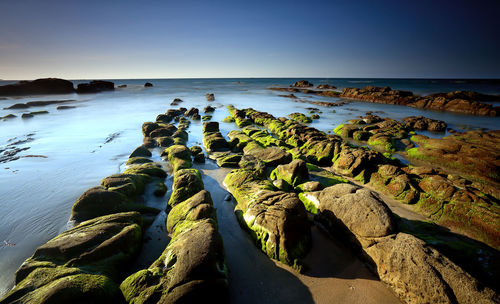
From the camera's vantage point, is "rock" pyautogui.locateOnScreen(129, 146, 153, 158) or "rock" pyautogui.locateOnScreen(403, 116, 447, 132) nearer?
"rock" pyautogui.locateOnScreen(129, 146, 153, 158)

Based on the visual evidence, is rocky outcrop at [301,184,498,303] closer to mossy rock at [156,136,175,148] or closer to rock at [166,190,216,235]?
rock at [166,190,216,235]

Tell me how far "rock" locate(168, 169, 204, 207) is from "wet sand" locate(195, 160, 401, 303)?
2.13 metres

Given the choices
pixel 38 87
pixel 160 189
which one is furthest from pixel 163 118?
pixel 38 87

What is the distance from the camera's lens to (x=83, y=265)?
151 inches

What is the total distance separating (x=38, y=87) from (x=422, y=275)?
304 ft

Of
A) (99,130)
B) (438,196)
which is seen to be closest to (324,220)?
(438,196)

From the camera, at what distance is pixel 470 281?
3.24 meters

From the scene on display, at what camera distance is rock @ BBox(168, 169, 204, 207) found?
21.0 ft

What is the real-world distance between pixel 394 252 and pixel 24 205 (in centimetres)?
1153

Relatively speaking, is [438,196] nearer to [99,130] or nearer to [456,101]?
[99,130]

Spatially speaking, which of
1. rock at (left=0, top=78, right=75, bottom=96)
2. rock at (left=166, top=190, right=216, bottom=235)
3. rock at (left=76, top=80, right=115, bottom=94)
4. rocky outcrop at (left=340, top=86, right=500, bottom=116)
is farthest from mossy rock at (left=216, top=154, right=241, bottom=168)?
rock at (left=0, top=78, right=75, bottom=96)

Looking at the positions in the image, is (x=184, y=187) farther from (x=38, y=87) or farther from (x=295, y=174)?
(x=38, y=87)

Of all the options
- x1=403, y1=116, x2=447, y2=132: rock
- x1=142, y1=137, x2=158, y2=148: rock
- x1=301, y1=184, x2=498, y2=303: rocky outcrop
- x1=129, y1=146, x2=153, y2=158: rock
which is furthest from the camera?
x1=403, y1=116, x2=447, y2=132: rock

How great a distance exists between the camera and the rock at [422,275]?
320 centimetres
